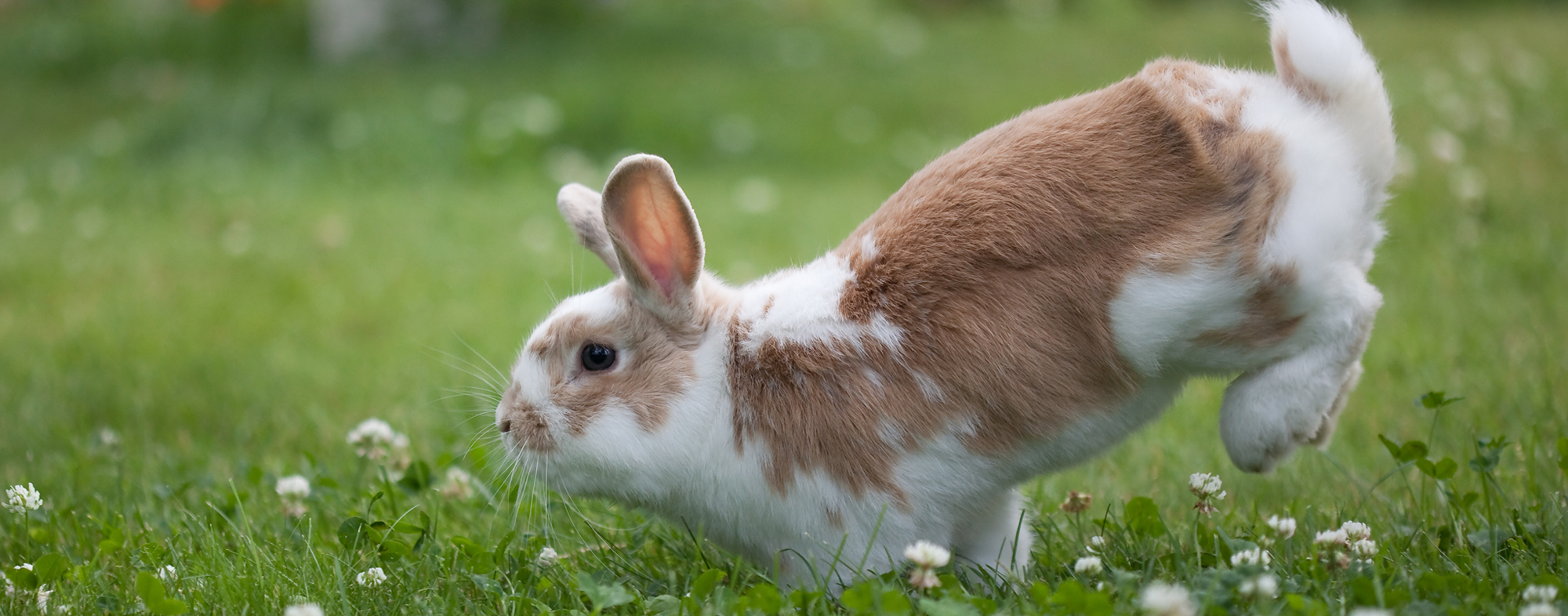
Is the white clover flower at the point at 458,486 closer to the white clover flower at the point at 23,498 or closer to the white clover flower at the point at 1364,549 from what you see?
the white clover flower at the point at 23,498

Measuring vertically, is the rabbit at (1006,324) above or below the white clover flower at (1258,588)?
above

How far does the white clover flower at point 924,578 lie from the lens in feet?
7.34

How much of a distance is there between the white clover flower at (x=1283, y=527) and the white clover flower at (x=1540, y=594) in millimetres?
404

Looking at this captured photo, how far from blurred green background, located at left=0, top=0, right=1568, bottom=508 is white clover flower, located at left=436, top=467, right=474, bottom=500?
0.26m

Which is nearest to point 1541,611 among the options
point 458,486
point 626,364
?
point 626,364

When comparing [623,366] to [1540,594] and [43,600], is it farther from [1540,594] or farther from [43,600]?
[1540,594]

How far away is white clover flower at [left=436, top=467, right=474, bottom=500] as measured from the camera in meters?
3.23

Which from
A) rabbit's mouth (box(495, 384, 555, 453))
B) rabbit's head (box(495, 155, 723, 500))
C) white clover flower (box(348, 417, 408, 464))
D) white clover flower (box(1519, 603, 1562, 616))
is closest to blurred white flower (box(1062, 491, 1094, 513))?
rabbit's head (box(495, 155, 723, 500))

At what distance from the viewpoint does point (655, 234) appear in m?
2.61

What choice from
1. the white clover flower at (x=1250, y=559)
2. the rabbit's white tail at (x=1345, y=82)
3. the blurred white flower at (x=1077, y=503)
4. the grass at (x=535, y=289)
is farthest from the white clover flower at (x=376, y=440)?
the rabbit's white tail at (x=1345, y=82)

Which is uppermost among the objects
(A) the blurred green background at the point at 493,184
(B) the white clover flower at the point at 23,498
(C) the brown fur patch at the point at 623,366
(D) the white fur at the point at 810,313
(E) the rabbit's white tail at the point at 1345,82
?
(E) the rabbit's white tail at the point at 1345,82

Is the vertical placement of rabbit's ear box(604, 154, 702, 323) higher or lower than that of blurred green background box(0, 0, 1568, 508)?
higher

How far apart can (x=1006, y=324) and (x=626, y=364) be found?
790 millimetres

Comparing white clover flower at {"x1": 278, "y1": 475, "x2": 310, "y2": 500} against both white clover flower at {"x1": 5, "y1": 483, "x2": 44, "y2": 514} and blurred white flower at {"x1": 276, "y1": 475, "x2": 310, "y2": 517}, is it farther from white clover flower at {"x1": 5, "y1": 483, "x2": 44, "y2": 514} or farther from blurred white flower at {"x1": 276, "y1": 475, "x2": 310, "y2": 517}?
white clover flower at {"x1": 5, "y1": 483, "x2": 44, "y2": 514}
